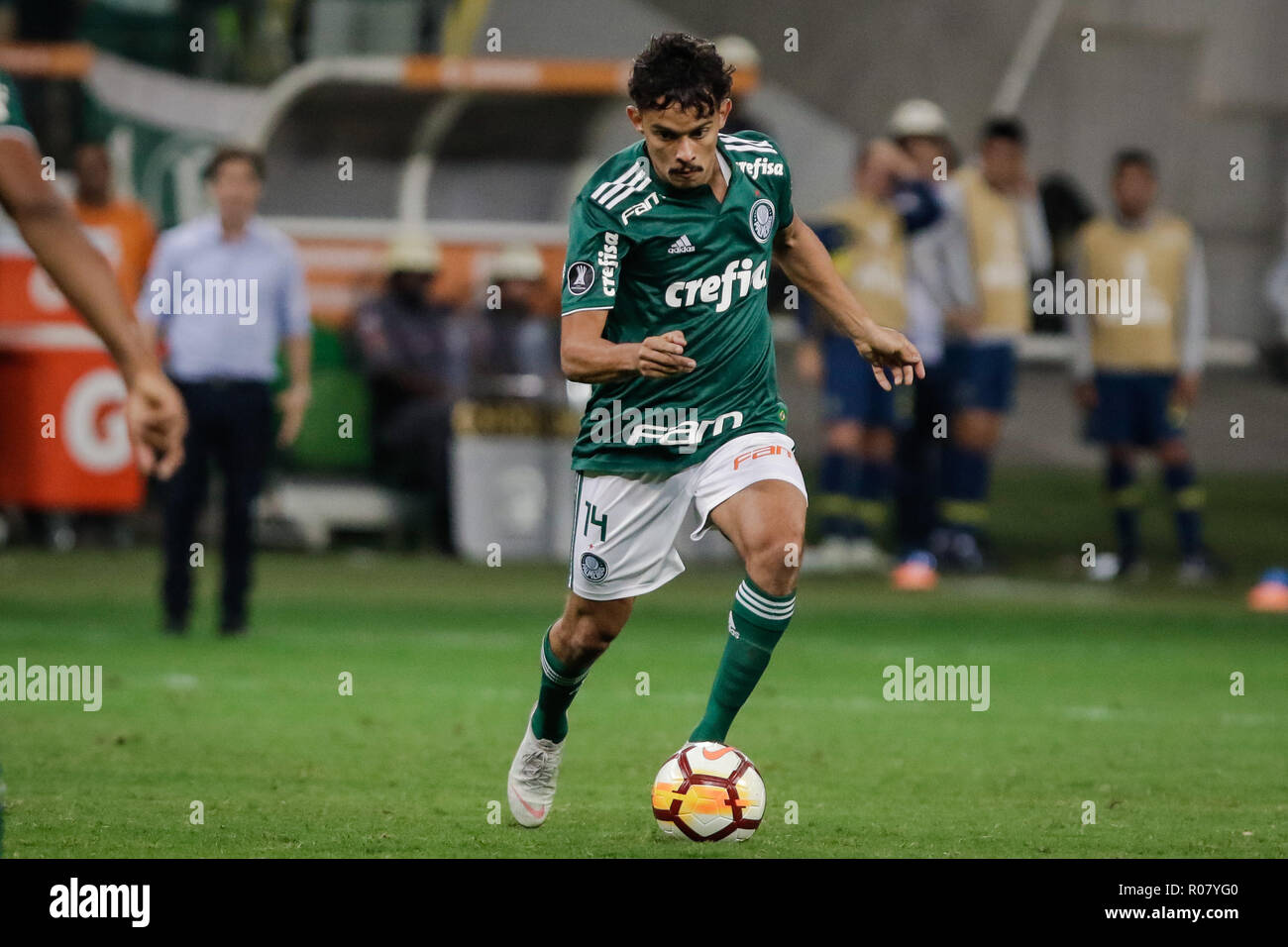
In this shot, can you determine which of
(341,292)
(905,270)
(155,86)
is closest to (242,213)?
(905,270)

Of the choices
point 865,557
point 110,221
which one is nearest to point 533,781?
point 865,557

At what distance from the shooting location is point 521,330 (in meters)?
17.0

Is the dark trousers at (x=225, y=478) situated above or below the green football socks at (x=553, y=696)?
above

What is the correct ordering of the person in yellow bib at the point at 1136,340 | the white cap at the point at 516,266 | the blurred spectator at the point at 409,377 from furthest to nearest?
1. the white cap at the point at 516,266
2. the blurred spectator at the point at 409,377
3. the person in yellow bib at the point at 1136,340

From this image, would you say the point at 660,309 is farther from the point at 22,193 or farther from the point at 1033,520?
the point at 1033,520

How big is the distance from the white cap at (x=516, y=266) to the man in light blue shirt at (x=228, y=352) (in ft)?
17.8

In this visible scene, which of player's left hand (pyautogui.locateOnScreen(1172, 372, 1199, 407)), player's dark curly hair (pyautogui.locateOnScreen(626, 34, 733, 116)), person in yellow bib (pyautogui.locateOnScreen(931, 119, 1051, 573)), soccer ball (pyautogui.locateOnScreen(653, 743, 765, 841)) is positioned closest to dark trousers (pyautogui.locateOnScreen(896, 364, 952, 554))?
person in yellow bib (pyautogui.locateOnScreen(931, 119, 1051, 573))

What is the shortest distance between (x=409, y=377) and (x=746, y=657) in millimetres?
10248

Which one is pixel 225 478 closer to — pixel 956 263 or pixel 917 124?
pixel 956 263

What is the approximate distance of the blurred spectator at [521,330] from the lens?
55.6ft

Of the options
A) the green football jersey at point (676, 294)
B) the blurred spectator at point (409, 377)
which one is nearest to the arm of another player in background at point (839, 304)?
the green football jersey at point (676, 294)

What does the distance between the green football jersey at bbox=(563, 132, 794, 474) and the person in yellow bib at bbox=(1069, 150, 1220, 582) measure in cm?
867

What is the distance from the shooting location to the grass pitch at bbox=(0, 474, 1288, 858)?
6715 mm

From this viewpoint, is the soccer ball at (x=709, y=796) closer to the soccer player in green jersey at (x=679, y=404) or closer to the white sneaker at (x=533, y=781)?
the soccer player in green jersey at (x=679, y=404)
